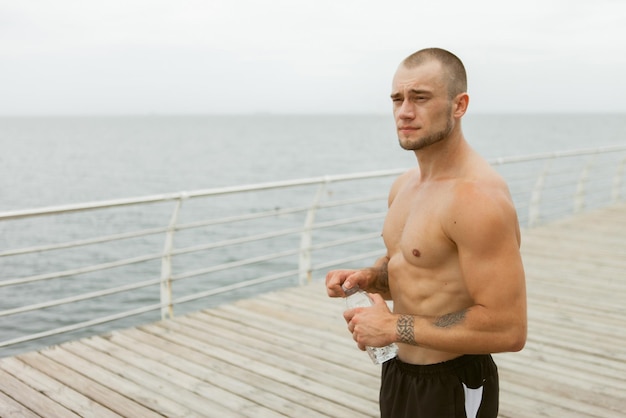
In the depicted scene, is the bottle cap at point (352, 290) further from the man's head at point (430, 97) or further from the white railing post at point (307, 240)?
the white railing post at point (307, 240)

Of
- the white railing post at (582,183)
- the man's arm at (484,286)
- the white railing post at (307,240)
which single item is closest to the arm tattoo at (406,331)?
the man's arm at (484,286)

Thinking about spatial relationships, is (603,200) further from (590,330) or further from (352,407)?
(352,407)

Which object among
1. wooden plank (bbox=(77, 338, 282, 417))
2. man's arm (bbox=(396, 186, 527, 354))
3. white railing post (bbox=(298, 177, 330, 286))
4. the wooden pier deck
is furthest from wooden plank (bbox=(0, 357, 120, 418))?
white railing post (bbox=(298, 177, 330, 286))

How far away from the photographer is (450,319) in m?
1.72

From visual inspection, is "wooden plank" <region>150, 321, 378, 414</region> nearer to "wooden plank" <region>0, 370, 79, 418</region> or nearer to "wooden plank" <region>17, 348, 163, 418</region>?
"wooden plank" <region>17, 348, 163, 418</region>

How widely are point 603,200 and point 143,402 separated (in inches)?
986

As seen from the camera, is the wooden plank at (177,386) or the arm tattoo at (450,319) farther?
the wooden plank at (177,386)

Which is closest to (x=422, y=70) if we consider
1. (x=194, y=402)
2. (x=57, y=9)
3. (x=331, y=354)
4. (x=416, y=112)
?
(x=416, y=112)

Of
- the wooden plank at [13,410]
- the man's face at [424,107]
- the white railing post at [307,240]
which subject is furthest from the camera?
the white railing post at [307,240]

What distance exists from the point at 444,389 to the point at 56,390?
2.63 meters

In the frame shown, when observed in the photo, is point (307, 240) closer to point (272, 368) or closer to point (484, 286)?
point (272, 368)

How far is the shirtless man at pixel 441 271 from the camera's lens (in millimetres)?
1646

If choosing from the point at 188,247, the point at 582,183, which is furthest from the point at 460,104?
the point at 188,247

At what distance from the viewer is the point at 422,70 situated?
176cm
